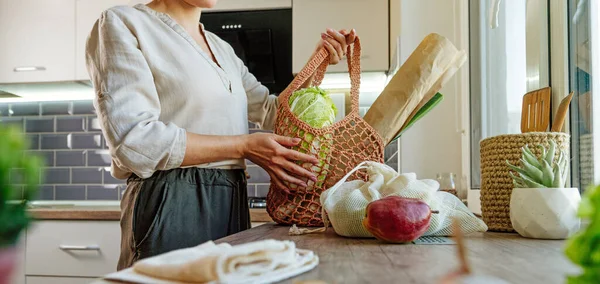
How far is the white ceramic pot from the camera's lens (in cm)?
89

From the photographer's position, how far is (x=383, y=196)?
3.11 feet

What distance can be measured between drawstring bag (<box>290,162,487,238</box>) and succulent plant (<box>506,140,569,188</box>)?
101 millimetres

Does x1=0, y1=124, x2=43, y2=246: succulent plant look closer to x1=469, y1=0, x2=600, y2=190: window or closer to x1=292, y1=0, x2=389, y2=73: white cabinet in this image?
x1=469, y1=0, x2=600, y2=190: window

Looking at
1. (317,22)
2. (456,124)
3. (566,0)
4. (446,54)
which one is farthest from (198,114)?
(317,22)

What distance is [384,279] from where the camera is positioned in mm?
541

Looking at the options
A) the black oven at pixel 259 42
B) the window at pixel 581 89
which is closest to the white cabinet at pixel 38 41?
the black oven at pixel 259 42

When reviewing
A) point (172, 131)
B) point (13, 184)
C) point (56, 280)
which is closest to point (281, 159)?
point (172, 131)

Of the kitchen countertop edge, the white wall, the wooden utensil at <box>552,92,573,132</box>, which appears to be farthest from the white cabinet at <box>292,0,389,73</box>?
the wooden utensil at <box>552,92,573,132</box>

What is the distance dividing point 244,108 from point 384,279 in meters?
0.87

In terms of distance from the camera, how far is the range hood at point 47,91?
2.86 m

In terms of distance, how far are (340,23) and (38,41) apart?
4.75 ft

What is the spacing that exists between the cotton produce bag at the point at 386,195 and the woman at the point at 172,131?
12cm

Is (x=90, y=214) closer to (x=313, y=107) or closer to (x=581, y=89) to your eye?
(x=313, y=107)

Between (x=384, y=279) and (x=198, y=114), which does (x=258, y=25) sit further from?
(x=384, y=279)
